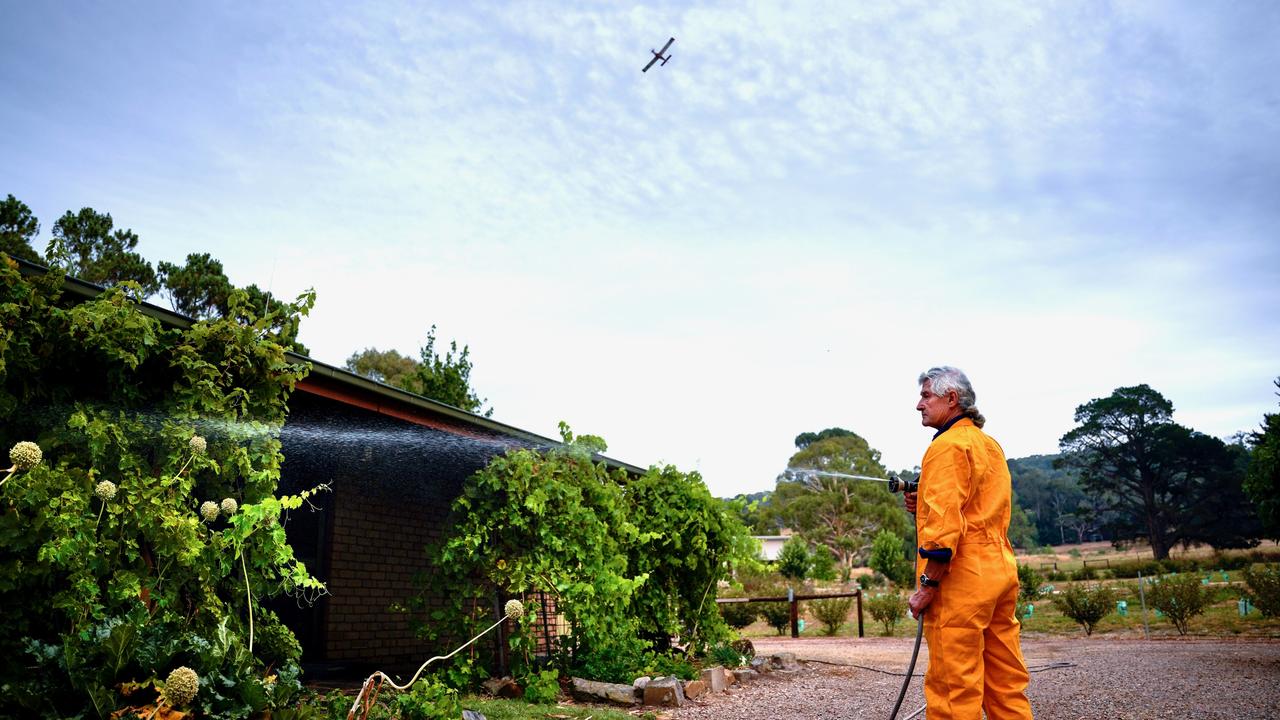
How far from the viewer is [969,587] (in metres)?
3.64

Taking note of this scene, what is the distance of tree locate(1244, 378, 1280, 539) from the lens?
36.8 ft

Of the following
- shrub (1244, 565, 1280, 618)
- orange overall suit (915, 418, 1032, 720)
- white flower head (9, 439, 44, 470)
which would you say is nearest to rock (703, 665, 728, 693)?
orange overall suit (915, 418, 1032, 720)

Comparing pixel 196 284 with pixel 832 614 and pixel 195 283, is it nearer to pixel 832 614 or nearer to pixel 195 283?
pixel 195 283

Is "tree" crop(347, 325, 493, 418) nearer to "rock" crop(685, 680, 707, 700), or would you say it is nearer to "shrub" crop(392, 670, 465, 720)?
"rock" crop(685, 680, 707, 700)

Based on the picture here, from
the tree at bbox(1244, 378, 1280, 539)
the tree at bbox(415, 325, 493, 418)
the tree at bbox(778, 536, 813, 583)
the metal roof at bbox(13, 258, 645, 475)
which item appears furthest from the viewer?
the tree at bbox(778, 536, 813, 583)

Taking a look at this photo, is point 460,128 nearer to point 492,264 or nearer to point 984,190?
point 492,264

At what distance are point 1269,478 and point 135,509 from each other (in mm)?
13234

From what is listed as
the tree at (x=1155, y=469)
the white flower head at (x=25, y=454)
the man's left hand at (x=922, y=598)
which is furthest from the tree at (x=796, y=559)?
the white flower head at (x=25, y=454)

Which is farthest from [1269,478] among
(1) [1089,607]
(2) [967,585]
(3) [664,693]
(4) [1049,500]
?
(4) [1049,500]

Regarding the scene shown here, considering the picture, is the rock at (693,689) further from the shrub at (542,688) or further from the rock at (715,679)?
the shrub at (542,688)

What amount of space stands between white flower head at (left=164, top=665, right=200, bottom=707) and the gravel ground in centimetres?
410

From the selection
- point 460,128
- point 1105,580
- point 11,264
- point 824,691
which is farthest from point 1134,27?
point 1105,580

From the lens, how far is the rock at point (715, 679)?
8.13 meters

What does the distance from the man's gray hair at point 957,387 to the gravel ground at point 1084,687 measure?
3.51 metres
